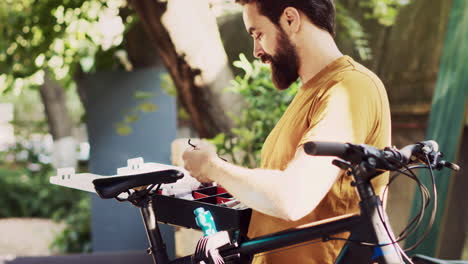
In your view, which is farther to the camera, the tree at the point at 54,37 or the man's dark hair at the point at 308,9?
the tree at the point at 54,37

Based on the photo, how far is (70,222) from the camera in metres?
7.02

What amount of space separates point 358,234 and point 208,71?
1.94 meters

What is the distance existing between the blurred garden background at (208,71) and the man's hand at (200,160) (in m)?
1.49

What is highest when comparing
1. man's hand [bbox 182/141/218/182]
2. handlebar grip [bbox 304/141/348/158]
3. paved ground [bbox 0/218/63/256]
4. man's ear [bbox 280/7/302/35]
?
man's ear [bbox 280/7/302/35]

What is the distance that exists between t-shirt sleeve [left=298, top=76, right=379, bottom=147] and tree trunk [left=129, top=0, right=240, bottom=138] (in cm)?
176

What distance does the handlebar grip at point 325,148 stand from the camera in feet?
3.34

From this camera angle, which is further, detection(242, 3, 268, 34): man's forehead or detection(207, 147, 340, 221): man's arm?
detection(242, 3, 268, 34): man's forehead

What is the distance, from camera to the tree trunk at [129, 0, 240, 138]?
2904 mm

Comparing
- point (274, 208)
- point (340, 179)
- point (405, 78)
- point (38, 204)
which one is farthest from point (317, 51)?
point (38, 204)

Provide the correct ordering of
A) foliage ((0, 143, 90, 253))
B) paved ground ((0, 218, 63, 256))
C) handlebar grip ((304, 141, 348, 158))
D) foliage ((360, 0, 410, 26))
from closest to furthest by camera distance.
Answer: handlebar grip ((304, 141, 348, 158)), foliage ((360, 0, 410, 26)), paved ground ((0, 218, 63, 256)), foliage ((0, 143, 90, 253))

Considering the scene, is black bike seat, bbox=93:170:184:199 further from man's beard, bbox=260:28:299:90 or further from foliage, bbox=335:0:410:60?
foliage, bbox=335:0:410:60

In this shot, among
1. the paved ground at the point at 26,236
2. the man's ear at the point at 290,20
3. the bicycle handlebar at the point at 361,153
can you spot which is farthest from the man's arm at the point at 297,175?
the paved ground at the point at 26,236

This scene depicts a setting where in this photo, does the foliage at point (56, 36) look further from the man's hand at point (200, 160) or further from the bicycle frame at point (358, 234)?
the bicycle frame at point (358, 234)

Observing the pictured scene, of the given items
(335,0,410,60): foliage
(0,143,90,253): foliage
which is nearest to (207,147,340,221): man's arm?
(335,0,410,60): foliage
